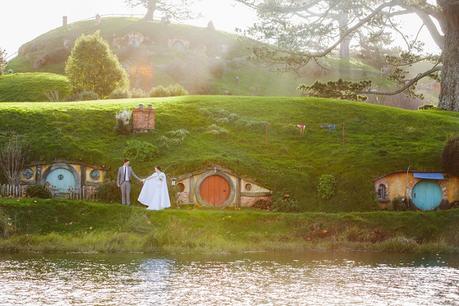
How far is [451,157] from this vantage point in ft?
128

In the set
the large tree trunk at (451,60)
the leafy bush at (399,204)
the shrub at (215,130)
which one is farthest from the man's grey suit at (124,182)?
the large tree trunk at (451,60)

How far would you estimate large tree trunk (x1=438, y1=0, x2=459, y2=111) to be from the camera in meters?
49.9

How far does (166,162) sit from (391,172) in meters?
11.7

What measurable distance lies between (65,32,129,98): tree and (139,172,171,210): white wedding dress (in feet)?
91.7

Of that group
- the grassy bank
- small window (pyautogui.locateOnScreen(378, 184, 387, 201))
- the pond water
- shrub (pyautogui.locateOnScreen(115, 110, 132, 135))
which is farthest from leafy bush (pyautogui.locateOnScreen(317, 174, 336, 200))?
shrub (pyautogui.locateOnScreen(115, 110, 132, 135))

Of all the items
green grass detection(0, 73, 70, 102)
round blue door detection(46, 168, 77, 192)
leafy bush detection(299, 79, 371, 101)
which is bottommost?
round blue door detection(46, 168, 77, 192)

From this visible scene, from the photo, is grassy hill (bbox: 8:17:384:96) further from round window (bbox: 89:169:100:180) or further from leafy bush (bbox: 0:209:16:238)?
leafy bush (bbox: 0:209:16:238)

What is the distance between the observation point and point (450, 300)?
18938mm

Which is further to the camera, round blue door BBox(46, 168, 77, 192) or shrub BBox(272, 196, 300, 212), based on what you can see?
round blue door BBox(46, 168, 77, 192)

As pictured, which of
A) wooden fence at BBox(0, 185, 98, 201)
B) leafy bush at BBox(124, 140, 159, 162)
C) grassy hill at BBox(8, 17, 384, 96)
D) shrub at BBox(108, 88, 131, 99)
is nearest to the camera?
wooden fence at BBox(0, 185, 98, 201)

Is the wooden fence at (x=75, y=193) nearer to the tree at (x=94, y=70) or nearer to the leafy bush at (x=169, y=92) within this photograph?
the leafy bush at (x=169, y=92)

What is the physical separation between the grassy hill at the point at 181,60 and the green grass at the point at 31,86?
29.5 ft

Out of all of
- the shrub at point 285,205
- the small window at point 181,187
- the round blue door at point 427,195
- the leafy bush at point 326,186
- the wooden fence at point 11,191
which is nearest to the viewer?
the wooden fence at point 11,191

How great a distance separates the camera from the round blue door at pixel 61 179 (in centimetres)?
3903
